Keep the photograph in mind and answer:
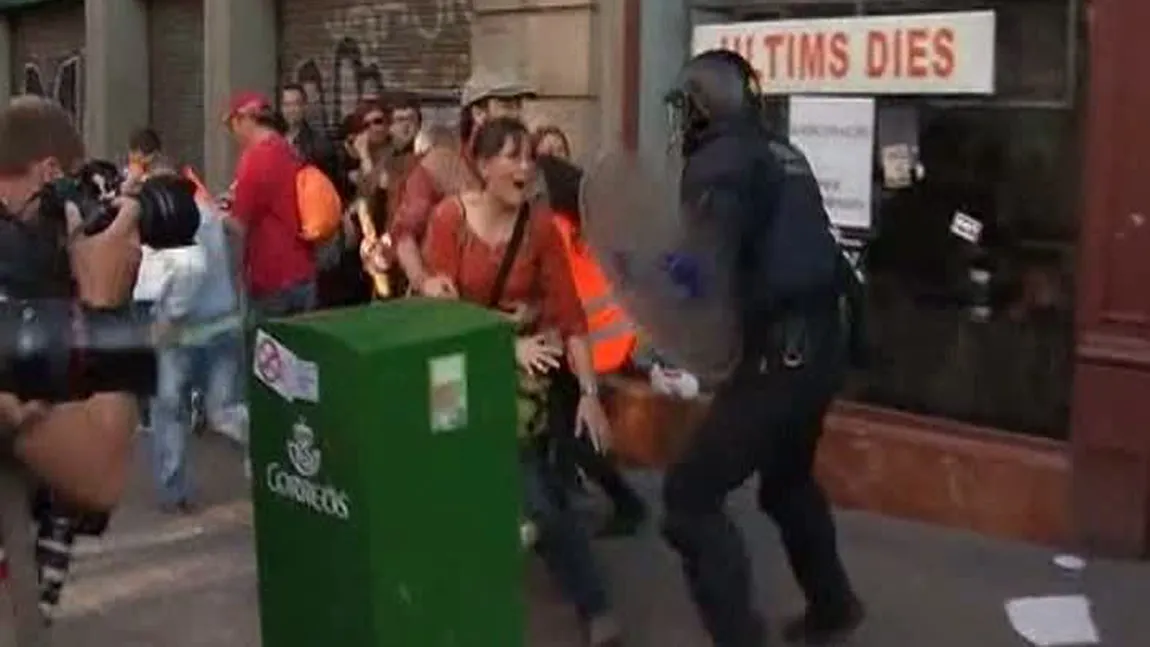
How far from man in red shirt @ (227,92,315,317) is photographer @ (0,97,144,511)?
486 cm

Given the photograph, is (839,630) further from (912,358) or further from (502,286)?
(912,358)

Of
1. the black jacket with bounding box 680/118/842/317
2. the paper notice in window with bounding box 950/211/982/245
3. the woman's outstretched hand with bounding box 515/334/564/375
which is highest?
the black jacket with bounding box 680/118/842/317

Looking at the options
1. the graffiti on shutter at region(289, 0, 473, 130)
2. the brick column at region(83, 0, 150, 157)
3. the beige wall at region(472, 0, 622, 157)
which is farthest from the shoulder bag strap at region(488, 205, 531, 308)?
the brick column at region(83, 0, 150, 157)

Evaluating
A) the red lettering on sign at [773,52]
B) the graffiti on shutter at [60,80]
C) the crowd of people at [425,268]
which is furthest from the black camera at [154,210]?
the graffiti on shutter at [60,80]

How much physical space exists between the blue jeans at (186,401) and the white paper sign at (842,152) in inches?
107

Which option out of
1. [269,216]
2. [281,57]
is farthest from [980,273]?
[281,57]

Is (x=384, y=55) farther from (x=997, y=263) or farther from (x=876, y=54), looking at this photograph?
(x=997, y=263)

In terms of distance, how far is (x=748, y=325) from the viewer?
5918mm

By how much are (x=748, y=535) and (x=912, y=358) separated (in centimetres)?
106

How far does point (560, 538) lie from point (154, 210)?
2073 millimetres

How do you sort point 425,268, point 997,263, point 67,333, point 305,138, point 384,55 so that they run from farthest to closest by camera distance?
point 384,55 < point 305,138 < point 997,263 < point 425,268 < point 67,333

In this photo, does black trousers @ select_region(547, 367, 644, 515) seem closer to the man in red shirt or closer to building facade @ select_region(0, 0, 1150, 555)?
building facade @ select_region(0, 0, 1150, 555)

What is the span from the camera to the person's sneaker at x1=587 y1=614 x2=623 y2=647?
21.2 feet

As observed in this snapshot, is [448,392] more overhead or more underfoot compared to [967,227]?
more underfoot
